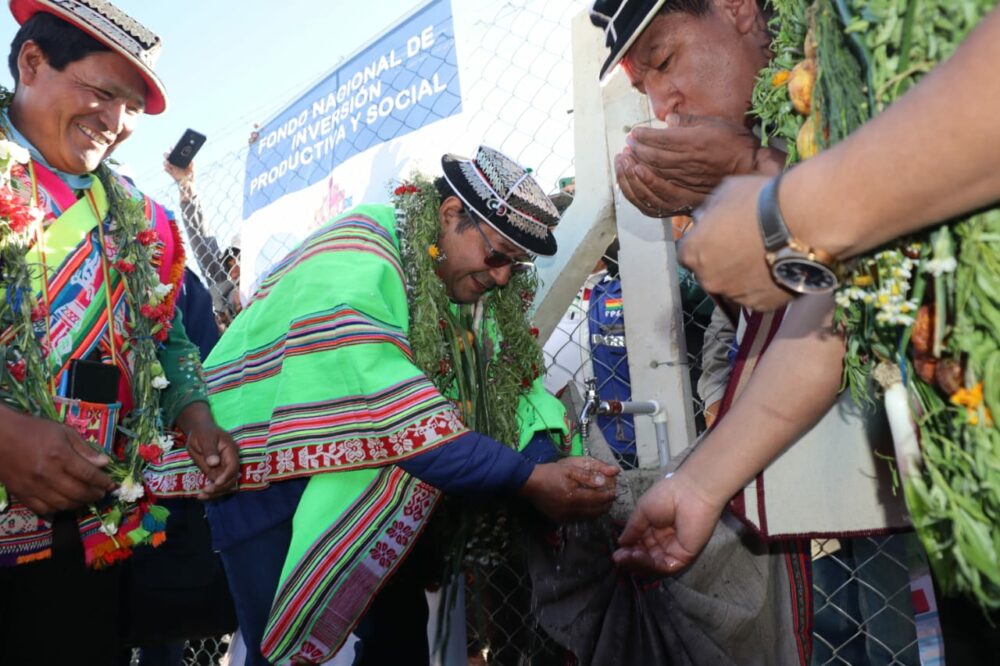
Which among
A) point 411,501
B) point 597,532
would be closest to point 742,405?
point 597,532

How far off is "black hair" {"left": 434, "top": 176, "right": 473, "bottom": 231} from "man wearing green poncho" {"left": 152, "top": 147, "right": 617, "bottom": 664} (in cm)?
4

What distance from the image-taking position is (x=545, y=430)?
3227mm

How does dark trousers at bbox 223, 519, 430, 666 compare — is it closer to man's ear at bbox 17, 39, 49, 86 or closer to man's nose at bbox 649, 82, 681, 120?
man's ear at bbox 17, 39, 49, 86

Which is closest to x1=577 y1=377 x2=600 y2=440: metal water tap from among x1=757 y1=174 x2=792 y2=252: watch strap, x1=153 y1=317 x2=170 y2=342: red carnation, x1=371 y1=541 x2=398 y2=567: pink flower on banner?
x1=371 y1=541 x2=398 y2=567: pink flower on banner

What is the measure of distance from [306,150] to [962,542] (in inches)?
180

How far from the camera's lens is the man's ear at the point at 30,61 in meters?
2.43

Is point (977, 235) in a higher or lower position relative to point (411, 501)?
higher

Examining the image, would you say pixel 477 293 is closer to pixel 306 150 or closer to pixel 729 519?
pixel 729 519

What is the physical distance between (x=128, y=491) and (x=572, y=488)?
4.16 feet

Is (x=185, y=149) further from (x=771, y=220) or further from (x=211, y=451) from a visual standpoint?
(x=771, y=220)

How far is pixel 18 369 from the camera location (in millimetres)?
2070

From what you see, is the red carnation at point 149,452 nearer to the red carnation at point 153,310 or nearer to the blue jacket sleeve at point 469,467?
the red carnation at point 153,310

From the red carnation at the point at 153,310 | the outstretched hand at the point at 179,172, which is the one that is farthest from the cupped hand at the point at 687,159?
the outstretched hand at the point at 179,172

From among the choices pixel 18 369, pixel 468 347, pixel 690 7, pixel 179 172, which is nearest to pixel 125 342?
pixel 18 369
